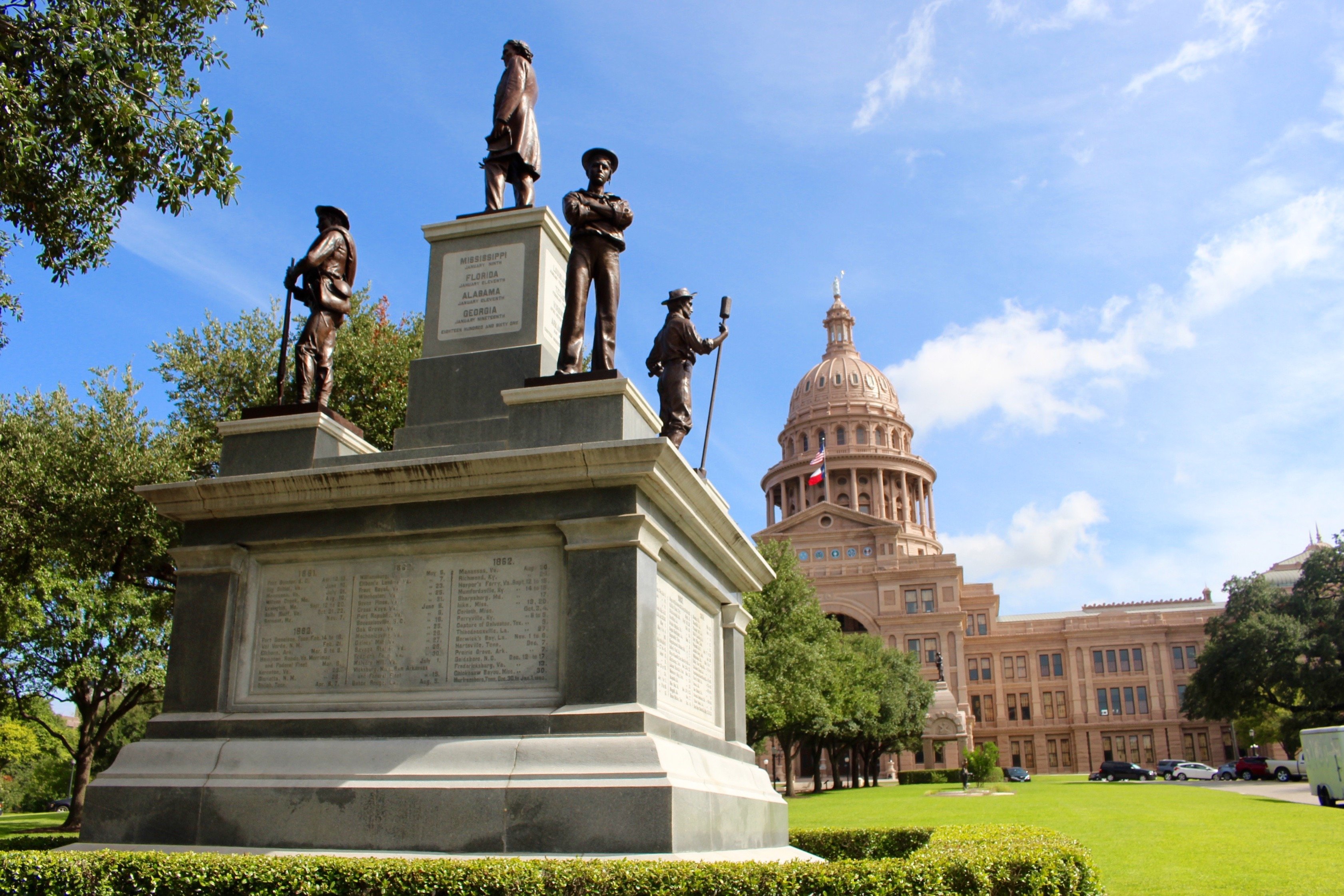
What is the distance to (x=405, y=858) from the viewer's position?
669 cm

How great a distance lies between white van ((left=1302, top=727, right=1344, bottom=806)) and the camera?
31.0m

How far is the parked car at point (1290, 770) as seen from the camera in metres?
53.4

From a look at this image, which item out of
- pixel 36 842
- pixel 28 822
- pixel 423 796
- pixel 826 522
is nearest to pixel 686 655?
pixel 423 796

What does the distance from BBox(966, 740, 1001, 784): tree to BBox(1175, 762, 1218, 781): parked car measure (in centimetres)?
2116

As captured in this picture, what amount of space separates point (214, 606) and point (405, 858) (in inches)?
137

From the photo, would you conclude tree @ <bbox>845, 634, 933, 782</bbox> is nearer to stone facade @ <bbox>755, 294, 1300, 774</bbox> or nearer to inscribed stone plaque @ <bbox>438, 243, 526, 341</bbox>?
stone facade @ <bbox>755, 294, 1300, 774</bbox>

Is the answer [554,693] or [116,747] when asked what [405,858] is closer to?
[554,693]

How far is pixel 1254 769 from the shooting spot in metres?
57.7

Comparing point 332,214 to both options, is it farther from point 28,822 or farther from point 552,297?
point 28,822

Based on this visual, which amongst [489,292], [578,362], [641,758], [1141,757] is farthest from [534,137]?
[1141,757]

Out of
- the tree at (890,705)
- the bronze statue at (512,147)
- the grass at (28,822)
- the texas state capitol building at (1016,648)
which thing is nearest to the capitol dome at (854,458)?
the texas state capitol building at (1016,648)

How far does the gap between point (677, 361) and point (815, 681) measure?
30.8 m

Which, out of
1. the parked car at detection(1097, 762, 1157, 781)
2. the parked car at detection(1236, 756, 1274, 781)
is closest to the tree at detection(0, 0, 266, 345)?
the parked car at detection(1236, 756, 1274, 781)

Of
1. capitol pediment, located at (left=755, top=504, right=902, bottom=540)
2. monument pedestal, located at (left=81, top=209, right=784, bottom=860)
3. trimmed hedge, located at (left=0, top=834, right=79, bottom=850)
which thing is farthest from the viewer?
capitol pediment, located at (left=755, top=504, right=902, bottom=540)
